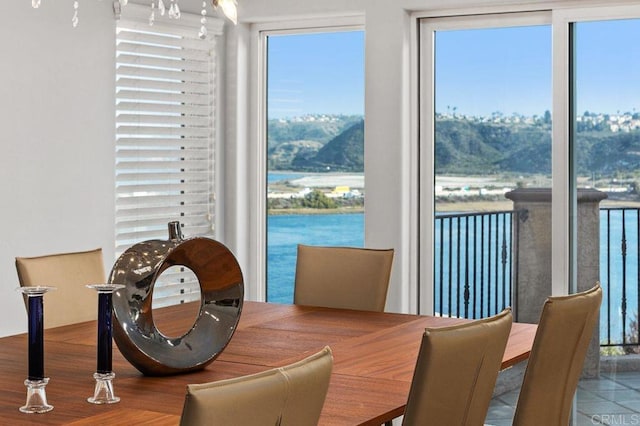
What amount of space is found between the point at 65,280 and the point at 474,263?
2345 mm

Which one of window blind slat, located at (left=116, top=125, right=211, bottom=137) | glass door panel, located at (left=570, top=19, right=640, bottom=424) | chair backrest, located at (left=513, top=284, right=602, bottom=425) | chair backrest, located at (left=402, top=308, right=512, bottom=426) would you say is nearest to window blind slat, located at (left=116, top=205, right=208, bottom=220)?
window blind slat, located at (left=116, top=125, right=211, bottom=137)

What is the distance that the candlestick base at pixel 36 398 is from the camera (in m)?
2.27

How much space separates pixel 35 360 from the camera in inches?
91.0

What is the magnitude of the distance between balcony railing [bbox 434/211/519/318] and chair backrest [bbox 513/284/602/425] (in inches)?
85.7

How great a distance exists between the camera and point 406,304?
5.36 meters

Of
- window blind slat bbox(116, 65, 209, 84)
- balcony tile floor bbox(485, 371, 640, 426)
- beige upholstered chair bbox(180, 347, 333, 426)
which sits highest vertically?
window blind slat bbox(116, 65, 209, 84)

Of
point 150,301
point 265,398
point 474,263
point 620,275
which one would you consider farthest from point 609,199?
point 265,398

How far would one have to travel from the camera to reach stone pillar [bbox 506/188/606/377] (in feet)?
16.1

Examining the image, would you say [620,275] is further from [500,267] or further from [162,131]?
[162,131]

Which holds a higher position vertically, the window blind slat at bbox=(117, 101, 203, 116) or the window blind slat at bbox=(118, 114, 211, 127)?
the window blind slat at bbox=(117, 101, 203, 116)

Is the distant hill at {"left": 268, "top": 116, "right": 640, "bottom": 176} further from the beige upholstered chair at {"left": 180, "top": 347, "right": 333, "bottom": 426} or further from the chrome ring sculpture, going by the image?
the beige upholstered chair at {"left": 180, "top": 347, "right": 333, "bottom": 426}

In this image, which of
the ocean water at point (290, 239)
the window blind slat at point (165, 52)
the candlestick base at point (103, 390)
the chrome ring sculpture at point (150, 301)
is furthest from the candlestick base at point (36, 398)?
the ocean water at point (290, 239)

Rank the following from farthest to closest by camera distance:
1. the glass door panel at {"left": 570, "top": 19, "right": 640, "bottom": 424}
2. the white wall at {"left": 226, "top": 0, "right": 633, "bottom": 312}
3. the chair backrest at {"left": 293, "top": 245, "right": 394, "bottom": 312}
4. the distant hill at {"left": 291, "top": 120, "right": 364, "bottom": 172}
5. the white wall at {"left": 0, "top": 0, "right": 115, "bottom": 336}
→ the distant hill at {"left": 291, "top": 120, "right": 364, "bottom": 172}
the white wall at {"left": 226, "top": 0, "right": 633, "bottom": 312}
the glass door panel at {"left": 570, "top": 19, "right": 640, "bottom": 424}
the white wall at {"left": 0, "top": 0, "right": 115, "bottom": 336}
the chair backrest at {"left": 293, "top": 245, "right": 394, "bottom": 312}

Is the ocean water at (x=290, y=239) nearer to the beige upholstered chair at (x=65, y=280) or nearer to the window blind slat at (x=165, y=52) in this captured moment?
the window blind slat at (x=165, y=52)
